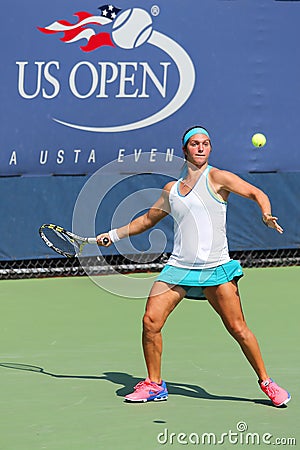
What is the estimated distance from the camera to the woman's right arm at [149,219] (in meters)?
6.43

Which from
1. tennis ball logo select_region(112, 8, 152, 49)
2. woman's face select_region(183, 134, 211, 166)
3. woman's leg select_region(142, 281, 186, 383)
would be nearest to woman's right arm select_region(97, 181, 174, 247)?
woman's face select_region(183, 134, 211, 166)

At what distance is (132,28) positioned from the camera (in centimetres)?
1135

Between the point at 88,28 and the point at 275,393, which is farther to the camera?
the point at 88,28

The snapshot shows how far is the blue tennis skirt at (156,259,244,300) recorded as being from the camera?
627cm

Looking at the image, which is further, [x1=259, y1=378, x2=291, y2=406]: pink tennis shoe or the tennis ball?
the tennis ball

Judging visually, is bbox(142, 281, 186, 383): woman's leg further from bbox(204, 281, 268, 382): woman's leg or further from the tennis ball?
the tennis ball

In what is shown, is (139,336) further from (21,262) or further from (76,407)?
(21,262)

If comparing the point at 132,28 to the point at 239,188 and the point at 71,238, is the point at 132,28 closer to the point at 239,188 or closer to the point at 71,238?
the point at 71,238

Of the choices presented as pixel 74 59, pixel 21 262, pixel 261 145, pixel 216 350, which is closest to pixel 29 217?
pixel 21 262

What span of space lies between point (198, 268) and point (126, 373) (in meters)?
1.18

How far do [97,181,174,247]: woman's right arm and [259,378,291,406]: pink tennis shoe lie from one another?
1112 millimetres

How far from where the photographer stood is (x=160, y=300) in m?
6.31

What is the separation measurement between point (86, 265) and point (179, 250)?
548 cm

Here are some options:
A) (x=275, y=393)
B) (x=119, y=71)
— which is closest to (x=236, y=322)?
(x=275, y=393)
